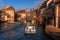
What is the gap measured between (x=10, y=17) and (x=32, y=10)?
17581mm

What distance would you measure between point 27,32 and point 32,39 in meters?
5.84

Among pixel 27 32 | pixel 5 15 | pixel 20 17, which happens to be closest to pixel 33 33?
pixel 27 32

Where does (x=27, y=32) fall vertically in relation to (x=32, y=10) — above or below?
below

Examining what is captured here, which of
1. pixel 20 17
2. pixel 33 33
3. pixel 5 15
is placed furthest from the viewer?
pixel 20 17

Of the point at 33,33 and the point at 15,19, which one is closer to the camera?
the point at 33,33

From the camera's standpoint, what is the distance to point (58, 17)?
30.2 metres

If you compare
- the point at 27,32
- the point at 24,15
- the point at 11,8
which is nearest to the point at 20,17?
the point at 24,15

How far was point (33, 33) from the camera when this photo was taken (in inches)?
1357

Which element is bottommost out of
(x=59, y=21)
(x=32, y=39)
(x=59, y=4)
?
(x=32, y=39)

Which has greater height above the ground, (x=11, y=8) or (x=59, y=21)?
(x=11, y=8)

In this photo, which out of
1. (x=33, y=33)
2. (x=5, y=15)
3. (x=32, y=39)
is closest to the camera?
(x=32, y=39)

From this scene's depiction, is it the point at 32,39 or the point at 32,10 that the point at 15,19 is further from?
the point at 32,39

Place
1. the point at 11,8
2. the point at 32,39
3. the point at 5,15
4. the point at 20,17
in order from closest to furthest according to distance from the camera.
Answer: the point at 32,39 → the point at 5,15 → the point at 11,8 → the point at 20,17

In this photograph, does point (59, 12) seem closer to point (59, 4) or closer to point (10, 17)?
point (59, 4)
